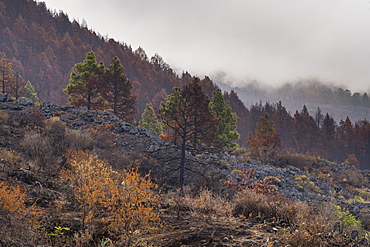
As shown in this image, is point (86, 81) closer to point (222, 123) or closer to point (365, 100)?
point (222, 123)

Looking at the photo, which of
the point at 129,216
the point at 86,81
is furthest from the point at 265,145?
the point at 129,216

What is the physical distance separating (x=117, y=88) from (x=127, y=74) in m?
46.2

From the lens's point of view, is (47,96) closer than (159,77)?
Yes

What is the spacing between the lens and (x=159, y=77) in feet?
263

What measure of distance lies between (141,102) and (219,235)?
64.6 metres

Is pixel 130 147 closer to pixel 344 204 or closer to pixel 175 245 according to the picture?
pixel 175 245

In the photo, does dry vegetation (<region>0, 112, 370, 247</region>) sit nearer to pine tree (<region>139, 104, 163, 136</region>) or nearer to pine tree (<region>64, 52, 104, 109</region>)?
pine tree (<region>64, 52, 104, 109</region>)

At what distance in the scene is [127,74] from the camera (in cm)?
7444

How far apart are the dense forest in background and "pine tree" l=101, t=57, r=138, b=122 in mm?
25265

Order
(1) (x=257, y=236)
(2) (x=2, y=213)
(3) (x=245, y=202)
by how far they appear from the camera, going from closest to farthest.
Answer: (2) (x=2, y=213), (1) (x=257, y=236), (3) (x=245, y=202)

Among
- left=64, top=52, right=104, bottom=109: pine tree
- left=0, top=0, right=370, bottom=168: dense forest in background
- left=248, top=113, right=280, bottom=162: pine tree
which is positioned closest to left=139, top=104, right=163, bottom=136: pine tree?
left=64, top=52, right=104, bottom=109: pine tree

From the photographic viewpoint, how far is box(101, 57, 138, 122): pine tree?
96.2 ft

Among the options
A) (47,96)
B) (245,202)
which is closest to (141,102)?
(47,96)

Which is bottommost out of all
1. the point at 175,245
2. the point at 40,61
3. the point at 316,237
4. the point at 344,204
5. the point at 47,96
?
the point at 344,204
